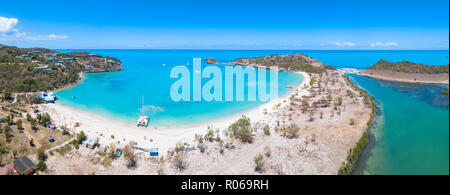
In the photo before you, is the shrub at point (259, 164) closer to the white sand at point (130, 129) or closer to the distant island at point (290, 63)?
the white sand at point (130, 129)

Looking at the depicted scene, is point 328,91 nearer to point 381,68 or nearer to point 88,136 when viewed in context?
point 381,68

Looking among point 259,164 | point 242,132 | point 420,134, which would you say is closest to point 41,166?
point 259,164

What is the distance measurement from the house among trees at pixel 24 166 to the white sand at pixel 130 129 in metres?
5.27

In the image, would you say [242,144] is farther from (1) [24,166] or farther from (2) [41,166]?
(1) [24,166]

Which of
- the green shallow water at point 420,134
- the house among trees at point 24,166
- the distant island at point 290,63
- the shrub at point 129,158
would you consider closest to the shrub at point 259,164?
the green shallow water at point 420,134

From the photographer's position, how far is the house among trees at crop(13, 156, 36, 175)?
44.8ft

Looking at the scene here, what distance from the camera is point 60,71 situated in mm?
55219

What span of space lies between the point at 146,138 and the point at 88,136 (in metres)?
5.69

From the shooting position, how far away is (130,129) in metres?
23.0

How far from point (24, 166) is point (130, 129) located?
31.6 feet

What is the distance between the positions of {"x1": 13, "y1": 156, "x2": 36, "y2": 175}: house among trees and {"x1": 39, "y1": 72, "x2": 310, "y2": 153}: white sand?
5.27 metres

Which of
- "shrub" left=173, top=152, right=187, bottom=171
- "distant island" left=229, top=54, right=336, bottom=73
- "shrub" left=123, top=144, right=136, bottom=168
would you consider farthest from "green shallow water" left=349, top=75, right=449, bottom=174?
"distant island" left=229, top=54, right=336, bottom=73

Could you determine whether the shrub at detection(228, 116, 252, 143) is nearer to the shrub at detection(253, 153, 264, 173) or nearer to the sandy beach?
the sandy beach

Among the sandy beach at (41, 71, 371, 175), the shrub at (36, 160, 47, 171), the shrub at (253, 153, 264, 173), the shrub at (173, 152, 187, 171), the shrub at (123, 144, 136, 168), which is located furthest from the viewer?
the shrub at (123, 144, 136, 168)
